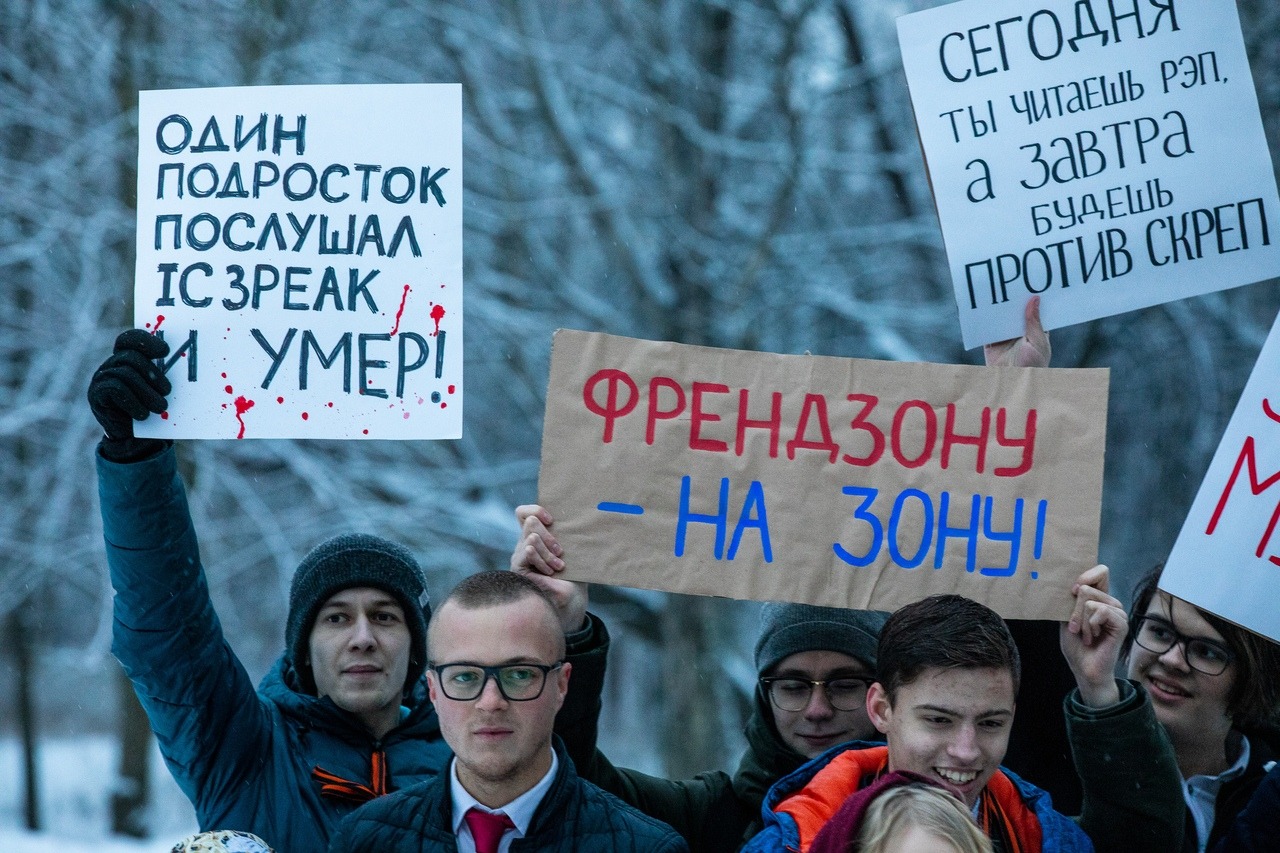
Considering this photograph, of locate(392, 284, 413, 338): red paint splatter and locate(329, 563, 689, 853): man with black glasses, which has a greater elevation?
locate(392, 284, 413, 338): red paint splatter

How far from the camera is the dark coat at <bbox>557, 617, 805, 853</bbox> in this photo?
2967 mm

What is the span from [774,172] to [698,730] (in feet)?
9.11

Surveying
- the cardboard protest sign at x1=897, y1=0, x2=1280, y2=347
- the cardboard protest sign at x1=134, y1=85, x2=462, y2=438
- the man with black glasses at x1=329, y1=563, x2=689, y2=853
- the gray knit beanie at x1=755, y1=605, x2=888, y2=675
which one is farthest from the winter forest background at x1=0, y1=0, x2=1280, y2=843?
the man with black glasses at x1=329, y1=563, x2=689, y2=853

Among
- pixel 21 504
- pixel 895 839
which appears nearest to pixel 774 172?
pixel 21 504

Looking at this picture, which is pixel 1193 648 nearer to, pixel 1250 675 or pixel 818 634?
pixel 1250 675

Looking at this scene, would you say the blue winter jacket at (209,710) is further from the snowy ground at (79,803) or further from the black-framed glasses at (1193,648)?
the snowy ground at (79,803)

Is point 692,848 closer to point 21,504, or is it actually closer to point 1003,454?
point 1003,454

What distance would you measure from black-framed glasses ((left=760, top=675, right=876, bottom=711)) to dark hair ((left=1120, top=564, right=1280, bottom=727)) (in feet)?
2.07

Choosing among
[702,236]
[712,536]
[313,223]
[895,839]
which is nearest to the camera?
[895,839]

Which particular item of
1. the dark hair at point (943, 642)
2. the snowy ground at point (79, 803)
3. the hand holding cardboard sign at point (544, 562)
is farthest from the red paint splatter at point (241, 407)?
the snowy ground at point (79, 803)

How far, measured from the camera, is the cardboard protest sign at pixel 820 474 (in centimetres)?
277

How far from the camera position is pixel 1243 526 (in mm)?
2863

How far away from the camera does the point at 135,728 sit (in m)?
7.98

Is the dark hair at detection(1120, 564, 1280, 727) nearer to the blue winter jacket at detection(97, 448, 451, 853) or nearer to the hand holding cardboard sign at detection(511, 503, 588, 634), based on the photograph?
the hand holding cardboard sign at detection(511, 503, 588, 634)
